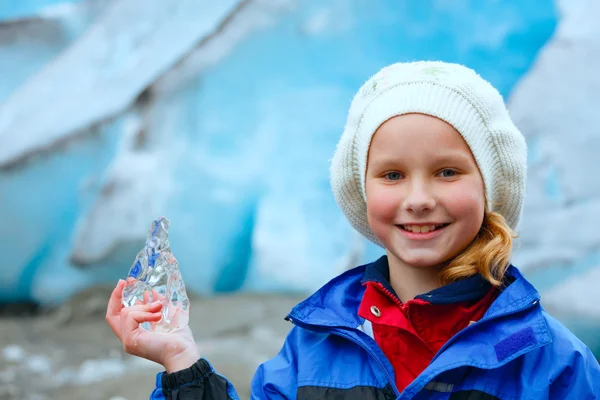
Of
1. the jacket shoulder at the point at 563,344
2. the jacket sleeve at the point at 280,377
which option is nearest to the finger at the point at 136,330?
the jacket sleeve at the point at 280,377

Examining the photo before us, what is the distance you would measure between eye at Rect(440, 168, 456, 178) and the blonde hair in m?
0.14

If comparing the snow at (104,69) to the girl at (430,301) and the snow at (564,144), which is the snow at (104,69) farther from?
Result: the girl at (430,301)

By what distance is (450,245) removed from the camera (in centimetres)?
147

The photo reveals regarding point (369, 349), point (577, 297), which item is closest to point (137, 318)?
point (369, 349)

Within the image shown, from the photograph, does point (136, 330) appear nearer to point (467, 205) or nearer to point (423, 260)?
point (423, 260)

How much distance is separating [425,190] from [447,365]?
33 cm

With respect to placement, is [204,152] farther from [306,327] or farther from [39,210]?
[306,327]

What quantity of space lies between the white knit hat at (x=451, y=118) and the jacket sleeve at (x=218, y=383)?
41 cm

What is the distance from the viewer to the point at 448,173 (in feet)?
4.82

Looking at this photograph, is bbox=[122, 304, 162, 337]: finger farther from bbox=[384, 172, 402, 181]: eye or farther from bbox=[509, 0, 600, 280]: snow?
bbox=[509, 0, 600, 280]: snow

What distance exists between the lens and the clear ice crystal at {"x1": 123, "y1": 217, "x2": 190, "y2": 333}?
4.93 feet

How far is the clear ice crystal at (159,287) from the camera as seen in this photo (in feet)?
4.93

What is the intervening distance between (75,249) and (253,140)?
1180 millimetres

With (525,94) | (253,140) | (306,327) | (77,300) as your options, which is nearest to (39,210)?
(77,300)
